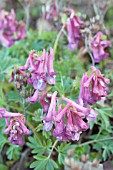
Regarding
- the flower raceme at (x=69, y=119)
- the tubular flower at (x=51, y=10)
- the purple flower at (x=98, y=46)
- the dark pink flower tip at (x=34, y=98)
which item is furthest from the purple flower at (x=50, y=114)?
the tubular flower at (x=51, y=10)

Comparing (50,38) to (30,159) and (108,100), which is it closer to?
(108,100)

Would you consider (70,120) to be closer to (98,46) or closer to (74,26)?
(98,46)

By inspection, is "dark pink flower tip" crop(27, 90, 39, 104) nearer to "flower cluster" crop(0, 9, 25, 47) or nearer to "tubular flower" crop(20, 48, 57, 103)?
"tubular flower" crop(20, 48, 57, 103)

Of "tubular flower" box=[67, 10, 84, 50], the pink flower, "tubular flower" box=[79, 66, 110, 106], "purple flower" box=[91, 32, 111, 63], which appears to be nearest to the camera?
the pink flower

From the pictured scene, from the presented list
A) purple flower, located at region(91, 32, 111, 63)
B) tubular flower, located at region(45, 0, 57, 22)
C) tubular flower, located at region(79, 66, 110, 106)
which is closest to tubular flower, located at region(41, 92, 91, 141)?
tubular flower, located at region(79, 66, 110, 106)

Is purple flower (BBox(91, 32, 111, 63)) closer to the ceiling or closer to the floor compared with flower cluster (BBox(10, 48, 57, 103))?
closer to the ceiling

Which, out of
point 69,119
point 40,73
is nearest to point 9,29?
point 40,73
